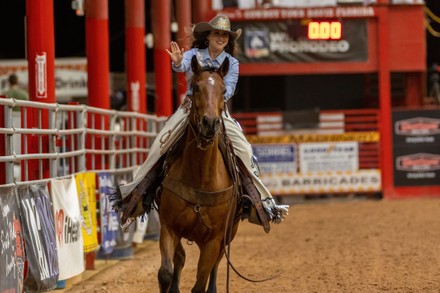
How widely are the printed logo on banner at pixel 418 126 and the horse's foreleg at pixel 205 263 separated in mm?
18718

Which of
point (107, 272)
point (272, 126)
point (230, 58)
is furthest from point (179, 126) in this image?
point (272, 126)

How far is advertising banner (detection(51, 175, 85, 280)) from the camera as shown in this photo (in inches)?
452

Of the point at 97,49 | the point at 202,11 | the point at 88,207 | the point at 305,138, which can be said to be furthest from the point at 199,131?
the point at 305,138

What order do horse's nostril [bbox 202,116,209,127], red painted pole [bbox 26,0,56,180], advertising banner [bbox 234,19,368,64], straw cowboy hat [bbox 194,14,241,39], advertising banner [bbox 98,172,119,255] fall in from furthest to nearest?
1. advertising banner [bbox 234,19,368,64]
2. advertising banner [bbox 98,172,119,255]
3. red painted pole [bbox 26,0,56,180]
4. straw cowboy hat [bbox 194,14,241,39]
5. horse's nostril [bbox 202,116,209,127]

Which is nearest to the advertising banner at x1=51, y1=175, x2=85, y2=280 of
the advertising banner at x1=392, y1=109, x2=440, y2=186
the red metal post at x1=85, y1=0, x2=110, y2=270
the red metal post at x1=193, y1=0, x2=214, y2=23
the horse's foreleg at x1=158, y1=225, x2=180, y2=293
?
the horse's foreleg at x1=158, y1=225, x2=180, y2=293

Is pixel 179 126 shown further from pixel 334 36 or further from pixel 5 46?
pixel 5 46

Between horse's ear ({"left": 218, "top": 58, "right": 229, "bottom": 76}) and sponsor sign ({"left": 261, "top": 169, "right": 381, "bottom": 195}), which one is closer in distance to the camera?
horse's ear ({"left": 218, "top": 58, "right": 229, "bottom": 76})

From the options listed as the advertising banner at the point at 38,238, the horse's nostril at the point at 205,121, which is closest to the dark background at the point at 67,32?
the advertising banner at the point at 38,238

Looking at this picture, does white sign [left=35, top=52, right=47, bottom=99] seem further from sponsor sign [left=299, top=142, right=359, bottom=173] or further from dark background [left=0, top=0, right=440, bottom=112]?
dark background [left=0, top=0, right=440, bottom=112]

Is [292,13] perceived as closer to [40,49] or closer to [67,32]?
[67,32]

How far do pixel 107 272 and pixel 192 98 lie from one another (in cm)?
590

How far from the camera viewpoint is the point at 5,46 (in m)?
33.1

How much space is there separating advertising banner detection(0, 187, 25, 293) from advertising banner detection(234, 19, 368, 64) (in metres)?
17.5

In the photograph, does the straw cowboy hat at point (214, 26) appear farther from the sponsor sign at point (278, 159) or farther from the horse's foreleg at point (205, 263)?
the sponsor sign at point (278, 159)
